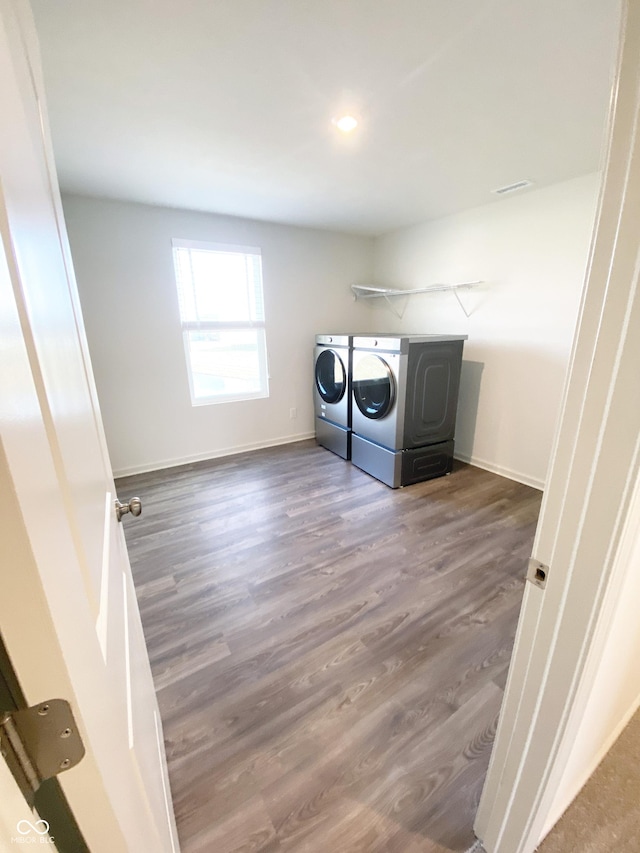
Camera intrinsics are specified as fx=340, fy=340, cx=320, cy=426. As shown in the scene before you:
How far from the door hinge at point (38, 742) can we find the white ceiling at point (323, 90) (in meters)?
1.27

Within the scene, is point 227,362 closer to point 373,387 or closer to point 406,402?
point 373,387

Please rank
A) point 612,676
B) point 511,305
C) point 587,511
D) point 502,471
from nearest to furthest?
point 587,511 < point 612,676 < point 511,305 < point 502,471

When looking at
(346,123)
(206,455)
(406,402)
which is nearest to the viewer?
(346,123)

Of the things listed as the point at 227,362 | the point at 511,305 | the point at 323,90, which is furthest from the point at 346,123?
the point at 227,362

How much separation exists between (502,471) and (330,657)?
7.84ft

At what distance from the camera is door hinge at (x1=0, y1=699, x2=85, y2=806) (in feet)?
0.91

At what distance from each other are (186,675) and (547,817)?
4.21 ft

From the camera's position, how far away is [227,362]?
3529 millimetres

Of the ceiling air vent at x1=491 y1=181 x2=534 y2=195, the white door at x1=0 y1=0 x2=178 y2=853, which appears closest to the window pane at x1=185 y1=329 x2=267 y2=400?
the ceiling air vent at x1=491 y1=181 x2=534 y2=195

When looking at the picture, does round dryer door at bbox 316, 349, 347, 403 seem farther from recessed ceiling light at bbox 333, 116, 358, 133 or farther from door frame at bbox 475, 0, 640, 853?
door frame at bbox 475, 0, 640, 853

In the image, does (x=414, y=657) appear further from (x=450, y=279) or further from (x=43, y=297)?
(x=450, y=279)

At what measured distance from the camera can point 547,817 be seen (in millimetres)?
926

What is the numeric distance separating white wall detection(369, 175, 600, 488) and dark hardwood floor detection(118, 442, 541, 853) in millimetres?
633

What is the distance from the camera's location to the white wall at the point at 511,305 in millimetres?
2484
